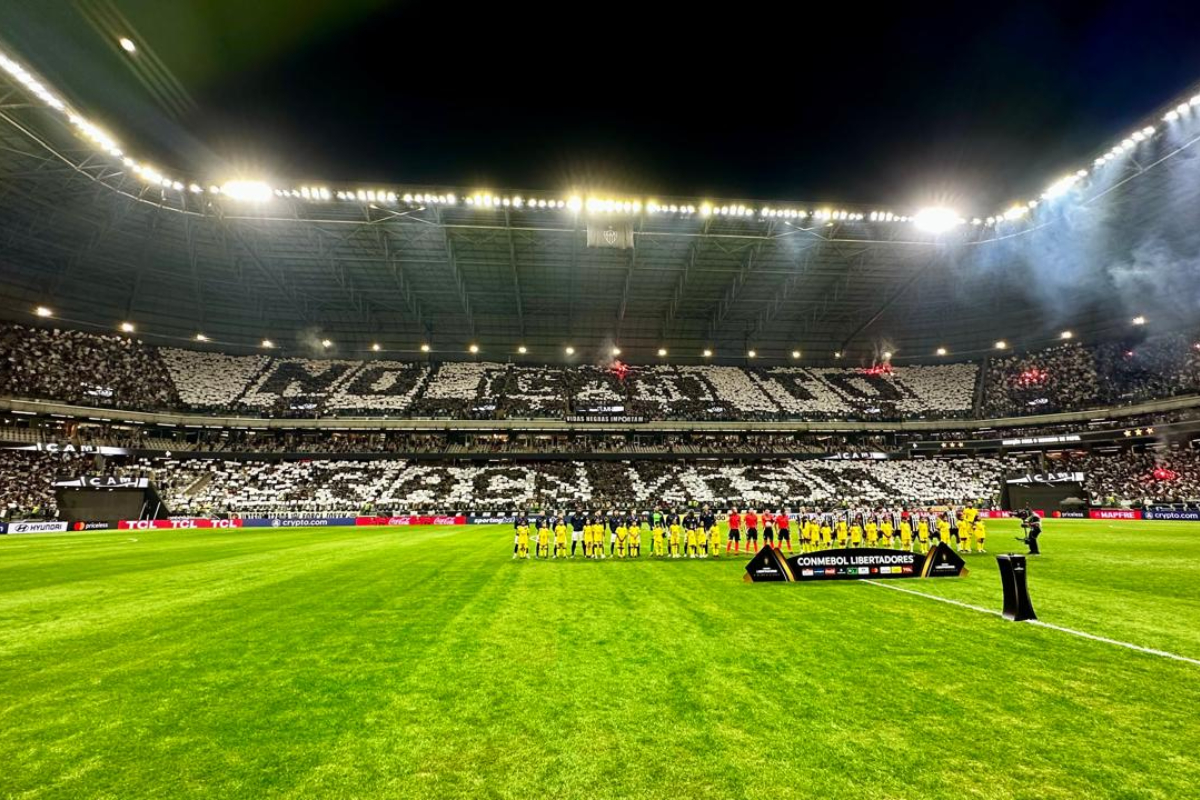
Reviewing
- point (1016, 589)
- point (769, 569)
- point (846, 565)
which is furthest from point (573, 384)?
point (1016, 589)

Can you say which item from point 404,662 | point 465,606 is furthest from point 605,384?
point 404,662

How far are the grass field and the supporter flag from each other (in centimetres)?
2830

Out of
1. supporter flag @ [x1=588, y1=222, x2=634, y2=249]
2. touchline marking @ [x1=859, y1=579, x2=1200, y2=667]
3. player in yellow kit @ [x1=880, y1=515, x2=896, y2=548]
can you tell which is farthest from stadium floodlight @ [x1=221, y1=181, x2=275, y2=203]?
touchline marking @ [x1=859, y1=579, x2=1200, y2=667]

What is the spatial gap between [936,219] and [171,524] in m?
55.5

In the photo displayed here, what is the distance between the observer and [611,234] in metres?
35.6

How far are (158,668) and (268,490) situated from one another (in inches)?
1642

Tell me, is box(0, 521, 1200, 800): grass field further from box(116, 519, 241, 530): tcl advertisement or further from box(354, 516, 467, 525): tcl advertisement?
box(116, 519, 241, 530): tcl advertisement

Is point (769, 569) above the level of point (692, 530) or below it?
below

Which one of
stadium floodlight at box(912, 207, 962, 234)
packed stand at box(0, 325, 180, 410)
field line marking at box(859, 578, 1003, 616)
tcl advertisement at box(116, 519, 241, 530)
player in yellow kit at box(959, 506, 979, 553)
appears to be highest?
stadium floodlight at box(912, 207, 962, 234)

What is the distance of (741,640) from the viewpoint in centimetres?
733

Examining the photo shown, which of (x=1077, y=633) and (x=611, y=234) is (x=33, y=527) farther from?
(x=1077, y=633)

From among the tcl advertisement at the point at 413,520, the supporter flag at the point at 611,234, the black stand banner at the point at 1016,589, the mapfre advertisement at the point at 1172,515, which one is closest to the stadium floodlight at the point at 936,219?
the supporter flag at the point at 611,234

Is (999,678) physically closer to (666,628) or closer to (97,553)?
(666,628)

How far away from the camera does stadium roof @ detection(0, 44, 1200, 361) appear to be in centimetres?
3259
